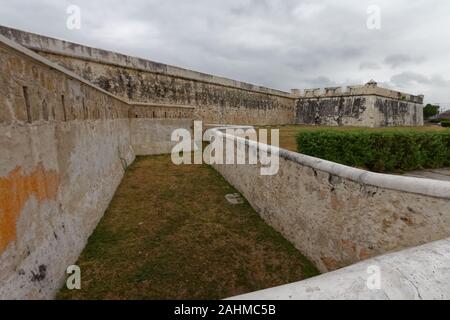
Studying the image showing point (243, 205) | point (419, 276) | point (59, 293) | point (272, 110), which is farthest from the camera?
point (272, 110)

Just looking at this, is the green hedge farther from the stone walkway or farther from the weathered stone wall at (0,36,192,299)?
the weathered stone wall at (0,36,192,299)

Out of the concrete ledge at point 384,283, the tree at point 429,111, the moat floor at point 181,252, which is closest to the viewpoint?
the concrete ledge at point 384,283

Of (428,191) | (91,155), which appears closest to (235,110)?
(91,155)

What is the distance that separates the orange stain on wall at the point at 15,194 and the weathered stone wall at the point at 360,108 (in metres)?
28.2

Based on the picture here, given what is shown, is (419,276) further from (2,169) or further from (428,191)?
(2,169)

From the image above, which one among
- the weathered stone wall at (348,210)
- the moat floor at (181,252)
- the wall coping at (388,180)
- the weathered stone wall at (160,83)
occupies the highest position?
the weathered stone wall at (160,83)

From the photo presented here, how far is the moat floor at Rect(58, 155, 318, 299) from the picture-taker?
2.91 metres

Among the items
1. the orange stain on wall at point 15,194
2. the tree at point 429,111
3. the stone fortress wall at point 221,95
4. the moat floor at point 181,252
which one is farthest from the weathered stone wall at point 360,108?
the tree at point 429,111

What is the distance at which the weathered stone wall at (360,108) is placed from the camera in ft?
78.6

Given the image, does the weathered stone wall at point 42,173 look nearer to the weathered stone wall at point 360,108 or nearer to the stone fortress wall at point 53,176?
the stone fortress wall at point 53,176

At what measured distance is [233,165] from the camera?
6789mm

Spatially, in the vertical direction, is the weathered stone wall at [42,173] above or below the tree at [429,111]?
below

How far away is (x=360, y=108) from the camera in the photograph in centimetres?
2431
